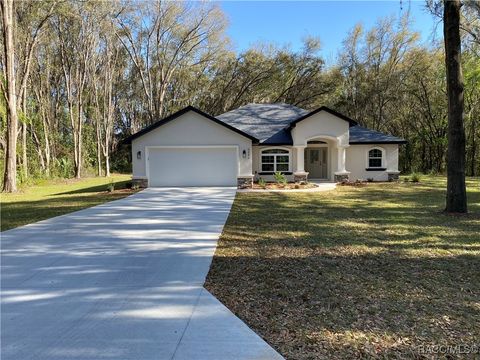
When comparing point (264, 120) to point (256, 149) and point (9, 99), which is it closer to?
point (256, 149)

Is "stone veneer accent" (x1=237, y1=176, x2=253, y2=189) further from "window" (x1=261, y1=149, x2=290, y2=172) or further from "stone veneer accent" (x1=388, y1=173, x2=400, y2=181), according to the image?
"stone veneer accent" (x1=388, y1=173, x2=400, y2=181)

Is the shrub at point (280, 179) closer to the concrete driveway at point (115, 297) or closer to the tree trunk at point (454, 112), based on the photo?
the tree trunk at point (454, 112)

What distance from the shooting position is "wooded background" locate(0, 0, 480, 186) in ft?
90.7

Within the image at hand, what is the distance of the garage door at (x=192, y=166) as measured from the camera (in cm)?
1778

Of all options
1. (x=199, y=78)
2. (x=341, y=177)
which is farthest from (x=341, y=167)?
(x=199, y=78)

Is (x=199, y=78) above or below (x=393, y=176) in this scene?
above

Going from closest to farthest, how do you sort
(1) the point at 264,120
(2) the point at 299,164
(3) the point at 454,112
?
1. (3) the point at 454,112
2. (2) the point at 299,164
3. (1) the point at 264,120

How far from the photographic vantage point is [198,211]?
34.6 ft

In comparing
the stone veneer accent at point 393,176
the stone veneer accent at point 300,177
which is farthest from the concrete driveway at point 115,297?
the stone veneer accent at point 393,176

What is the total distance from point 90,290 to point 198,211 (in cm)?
610

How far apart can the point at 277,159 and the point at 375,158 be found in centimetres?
581

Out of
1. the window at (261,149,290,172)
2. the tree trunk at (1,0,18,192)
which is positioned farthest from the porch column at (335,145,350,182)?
the tree trunk at (1,0,18,192)

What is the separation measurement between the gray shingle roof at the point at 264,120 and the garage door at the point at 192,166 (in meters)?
3.11

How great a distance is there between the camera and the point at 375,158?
68.8 ft
